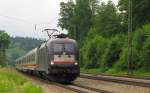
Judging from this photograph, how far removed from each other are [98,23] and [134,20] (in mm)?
22789

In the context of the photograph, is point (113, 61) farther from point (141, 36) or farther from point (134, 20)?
point (134, 20)

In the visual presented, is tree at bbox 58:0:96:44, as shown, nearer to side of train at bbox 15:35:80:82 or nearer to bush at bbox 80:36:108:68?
bush at bbox 80:36:108:68

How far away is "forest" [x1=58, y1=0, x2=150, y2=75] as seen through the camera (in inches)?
2148

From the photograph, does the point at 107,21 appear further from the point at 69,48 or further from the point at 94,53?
the point at 69,48

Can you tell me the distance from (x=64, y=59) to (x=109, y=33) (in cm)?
6313

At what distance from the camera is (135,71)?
55.3 meters

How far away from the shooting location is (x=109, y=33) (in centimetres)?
9688

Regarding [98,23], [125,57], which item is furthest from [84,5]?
[125,57]

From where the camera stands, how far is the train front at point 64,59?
34031 mm

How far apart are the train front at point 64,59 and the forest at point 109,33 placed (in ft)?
52.2

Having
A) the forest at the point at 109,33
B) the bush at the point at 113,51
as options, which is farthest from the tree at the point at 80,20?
the bush at the point at 113,51

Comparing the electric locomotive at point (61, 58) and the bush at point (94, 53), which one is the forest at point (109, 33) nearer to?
the bush at point (94, 53)

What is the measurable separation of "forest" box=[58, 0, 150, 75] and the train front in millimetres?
15900

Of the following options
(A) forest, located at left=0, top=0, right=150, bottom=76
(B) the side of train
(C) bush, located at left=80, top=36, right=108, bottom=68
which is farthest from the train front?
(C) bush, located at left=80, top=36, right=108, bottom=68
